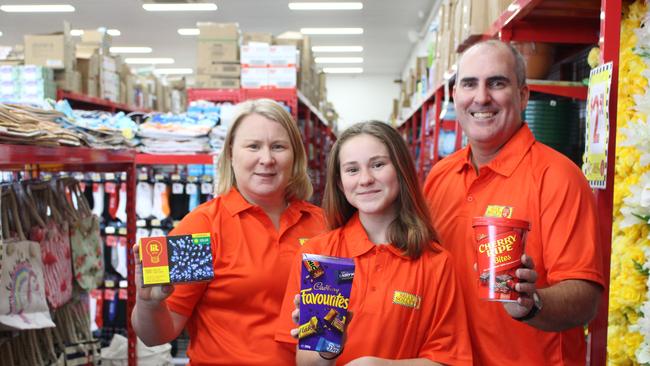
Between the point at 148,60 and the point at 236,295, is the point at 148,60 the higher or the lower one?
the higher one

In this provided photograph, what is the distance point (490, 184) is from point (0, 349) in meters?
2.37

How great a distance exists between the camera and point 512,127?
78.1 inches

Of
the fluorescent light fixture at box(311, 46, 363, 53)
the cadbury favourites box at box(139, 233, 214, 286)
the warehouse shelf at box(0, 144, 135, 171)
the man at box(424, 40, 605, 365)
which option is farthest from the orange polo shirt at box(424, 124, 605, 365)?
the fluorescent light fixture at box(311, 46, 363, 53)

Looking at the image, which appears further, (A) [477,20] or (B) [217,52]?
(B) [217,52]

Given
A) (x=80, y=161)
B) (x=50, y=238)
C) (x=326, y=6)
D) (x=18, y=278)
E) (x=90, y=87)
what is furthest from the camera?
(x=326, y=6)

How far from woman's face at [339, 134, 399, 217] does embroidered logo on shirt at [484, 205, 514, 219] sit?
29 cm

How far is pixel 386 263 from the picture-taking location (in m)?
1.81

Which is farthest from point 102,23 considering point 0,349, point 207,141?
point 0,349

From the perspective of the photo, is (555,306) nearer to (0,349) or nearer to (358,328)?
(358,328)

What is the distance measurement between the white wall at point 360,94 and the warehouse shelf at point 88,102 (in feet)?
43.5

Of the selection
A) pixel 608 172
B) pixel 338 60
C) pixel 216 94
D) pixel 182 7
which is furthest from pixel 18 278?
pixel 338 60

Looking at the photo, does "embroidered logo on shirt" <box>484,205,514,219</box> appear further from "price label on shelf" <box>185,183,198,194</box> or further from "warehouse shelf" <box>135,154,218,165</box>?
"price label on shelf" <box>185,183,198,194</box>

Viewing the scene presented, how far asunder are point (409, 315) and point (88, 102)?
7403 mm

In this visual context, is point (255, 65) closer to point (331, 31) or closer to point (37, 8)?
point (37, 8)
